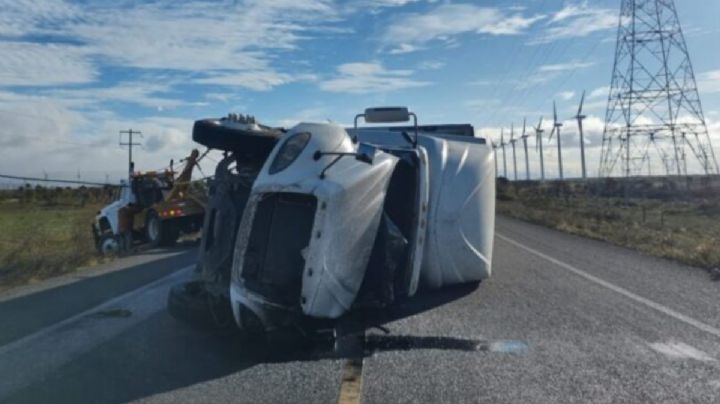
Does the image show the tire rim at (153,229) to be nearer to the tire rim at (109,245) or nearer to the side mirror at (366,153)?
the tire rim at (109,245)

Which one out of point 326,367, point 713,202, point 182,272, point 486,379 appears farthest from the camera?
point 713,202

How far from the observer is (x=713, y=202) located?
4728cm

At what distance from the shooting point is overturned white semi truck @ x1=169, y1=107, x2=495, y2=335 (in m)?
5.93

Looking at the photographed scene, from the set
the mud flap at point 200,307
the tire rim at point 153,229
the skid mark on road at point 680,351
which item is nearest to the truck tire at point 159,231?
the tire rim at point 153,229

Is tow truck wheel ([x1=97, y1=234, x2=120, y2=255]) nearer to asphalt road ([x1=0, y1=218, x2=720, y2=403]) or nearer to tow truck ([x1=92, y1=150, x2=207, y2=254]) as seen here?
tow truck ([x1=92, y1=150, x2=207, y2=254])

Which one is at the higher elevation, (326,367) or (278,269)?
(278,269)

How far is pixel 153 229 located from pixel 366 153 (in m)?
14.5

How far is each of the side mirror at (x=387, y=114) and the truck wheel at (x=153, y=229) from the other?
12.7m

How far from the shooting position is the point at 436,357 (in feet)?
19.3

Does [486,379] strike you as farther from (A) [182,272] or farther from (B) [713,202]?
(B) [713,202]

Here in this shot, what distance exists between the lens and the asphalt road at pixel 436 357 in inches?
195

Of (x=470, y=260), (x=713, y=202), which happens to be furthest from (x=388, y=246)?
(x=713, y=202)

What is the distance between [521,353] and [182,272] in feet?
25.0

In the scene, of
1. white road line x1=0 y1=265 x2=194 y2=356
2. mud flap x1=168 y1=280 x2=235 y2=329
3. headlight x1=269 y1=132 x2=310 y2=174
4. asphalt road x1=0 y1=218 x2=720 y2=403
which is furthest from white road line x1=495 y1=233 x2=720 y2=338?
white road line x1=0 y1=265 x2=194 y2=356
